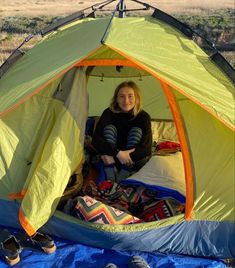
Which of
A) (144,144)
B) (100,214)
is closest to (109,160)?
(144,144)

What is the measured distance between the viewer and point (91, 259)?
342 centimetres

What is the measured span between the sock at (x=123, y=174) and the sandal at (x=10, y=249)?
115cm

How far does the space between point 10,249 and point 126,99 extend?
5.88 ft

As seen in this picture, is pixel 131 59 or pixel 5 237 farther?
pixel 5 237

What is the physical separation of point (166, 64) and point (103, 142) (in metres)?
1.10

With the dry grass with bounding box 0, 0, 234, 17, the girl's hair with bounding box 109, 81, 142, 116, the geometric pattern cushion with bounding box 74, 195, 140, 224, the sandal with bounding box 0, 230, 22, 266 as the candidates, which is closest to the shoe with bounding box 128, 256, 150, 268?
the geometric pattern cushion with bounding box 74, 195, 140, 224

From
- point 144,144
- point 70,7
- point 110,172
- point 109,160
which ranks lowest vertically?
point 110,172

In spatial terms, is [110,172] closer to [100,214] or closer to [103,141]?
[103,141]

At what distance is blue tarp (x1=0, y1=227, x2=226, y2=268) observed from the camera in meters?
3.36

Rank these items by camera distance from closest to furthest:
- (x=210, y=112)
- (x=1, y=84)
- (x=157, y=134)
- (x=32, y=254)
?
(x=210, y=112)
(x=32, y=254)
(x=1, y=84)
(x=157, y=134)

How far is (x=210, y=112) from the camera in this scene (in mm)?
3160

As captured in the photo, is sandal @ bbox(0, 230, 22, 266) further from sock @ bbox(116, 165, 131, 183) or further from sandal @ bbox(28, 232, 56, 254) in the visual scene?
sock @ bbox(116, 165, 131, 183)

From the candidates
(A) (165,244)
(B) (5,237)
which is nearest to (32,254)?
(B) (5,237)

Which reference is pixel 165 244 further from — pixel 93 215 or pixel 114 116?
pixel 114 116
